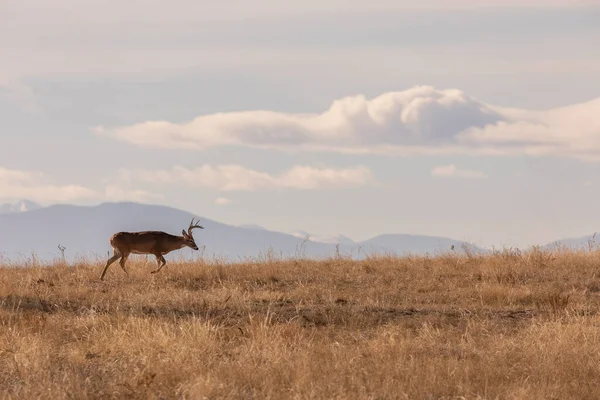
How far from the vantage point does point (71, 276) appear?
2072 centimetres

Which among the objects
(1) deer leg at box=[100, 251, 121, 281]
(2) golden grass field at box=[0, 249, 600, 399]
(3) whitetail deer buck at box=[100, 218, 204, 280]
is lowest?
(2) golden grass field at box=[0, 249, 600, 399]

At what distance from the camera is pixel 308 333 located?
12.8 m

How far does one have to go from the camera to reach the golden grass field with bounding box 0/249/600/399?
9.23 meters

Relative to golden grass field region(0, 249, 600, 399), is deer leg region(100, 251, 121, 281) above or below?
above

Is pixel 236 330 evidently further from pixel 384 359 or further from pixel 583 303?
pixel 583 303

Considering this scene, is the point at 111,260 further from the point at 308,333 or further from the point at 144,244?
the point at 308,333

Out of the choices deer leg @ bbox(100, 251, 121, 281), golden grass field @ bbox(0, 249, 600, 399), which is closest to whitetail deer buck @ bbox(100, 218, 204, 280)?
deer leg @ bbox(100, 251, 121, 281)

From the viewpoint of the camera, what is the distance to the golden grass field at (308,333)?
364 inches

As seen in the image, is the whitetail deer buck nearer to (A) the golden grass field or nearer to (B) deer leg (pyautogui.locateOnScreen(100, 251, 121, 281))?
(B) deer leg (pyautogui.locateOnScreen(100, 251, 121, 281))

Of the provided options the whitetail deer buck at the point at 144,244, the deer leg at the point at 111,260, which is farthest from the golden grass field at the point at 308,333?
the whitetail deer buck at the point at 144,244

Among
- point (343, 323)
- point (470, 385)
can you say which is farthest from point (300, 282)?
point (470, 385)

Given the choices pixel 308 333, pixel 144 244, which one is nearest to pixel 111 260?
pixel 144 244

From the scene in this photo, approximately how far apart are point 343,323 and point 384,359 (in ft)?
11.5

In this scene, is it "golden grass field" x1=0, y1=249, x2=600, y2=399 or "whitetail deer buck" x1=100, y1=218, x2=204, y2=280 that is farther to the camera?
"whitetail deer buck" x1=100, y1=218, x2=204, y2=280
